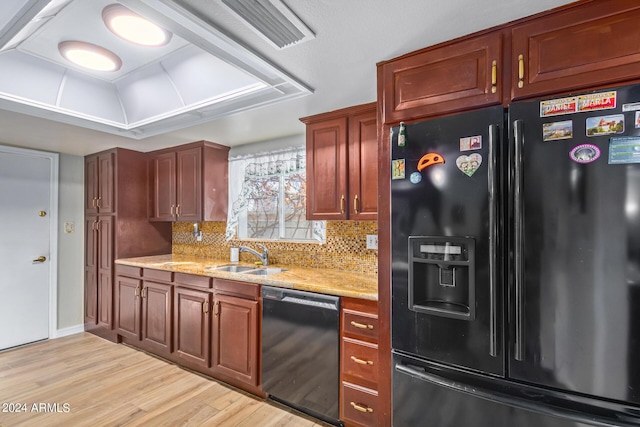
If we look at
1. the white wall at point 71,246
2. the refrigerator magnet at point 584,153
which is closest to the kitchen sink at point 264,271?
the refrigerator magnet at point 584,153

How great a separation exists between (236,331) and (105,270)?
2176 mm

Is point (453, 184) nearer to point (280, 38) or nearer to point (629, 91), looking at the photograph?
point (629, 91)

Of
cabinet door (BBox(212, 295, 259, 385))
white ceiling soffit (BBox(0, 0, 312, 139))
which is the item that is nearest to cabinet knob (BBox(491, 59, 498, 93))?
white ceiling soffit (BBox(0, 0, 312, 139))

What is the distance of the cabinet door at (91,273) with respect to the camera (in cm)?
374

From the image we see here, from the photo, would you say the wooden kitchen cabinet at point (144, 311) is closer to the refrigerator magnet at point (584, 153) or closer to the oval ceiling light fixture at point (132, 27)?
the oval ceiling light fixture at point (132, 27)

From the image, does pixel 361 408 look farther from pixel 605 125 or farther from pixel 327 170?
pixel 605 125

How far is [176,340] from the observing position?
9.48ft

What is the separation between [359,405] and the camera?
74.7 inches

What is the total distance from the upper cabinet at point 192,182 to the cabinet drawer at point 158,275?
2.06 ft

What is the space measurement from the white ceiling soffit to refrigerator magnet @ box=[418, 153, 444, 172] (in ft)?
3.01

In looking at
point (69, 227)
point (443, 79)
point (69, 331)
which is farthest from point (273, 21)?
point (69, 331)

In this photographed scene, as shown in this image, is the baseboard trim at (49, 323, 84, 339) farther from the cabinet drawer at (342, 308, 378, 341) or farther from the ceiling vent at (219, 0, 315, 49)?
the ceiling vent at (219, 0, 315, 49)

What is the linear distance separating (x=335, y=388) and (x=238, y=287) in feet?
3.36

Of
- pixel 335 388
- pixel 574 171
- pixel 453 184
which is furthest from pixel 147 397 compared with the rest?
pixel 574 171
